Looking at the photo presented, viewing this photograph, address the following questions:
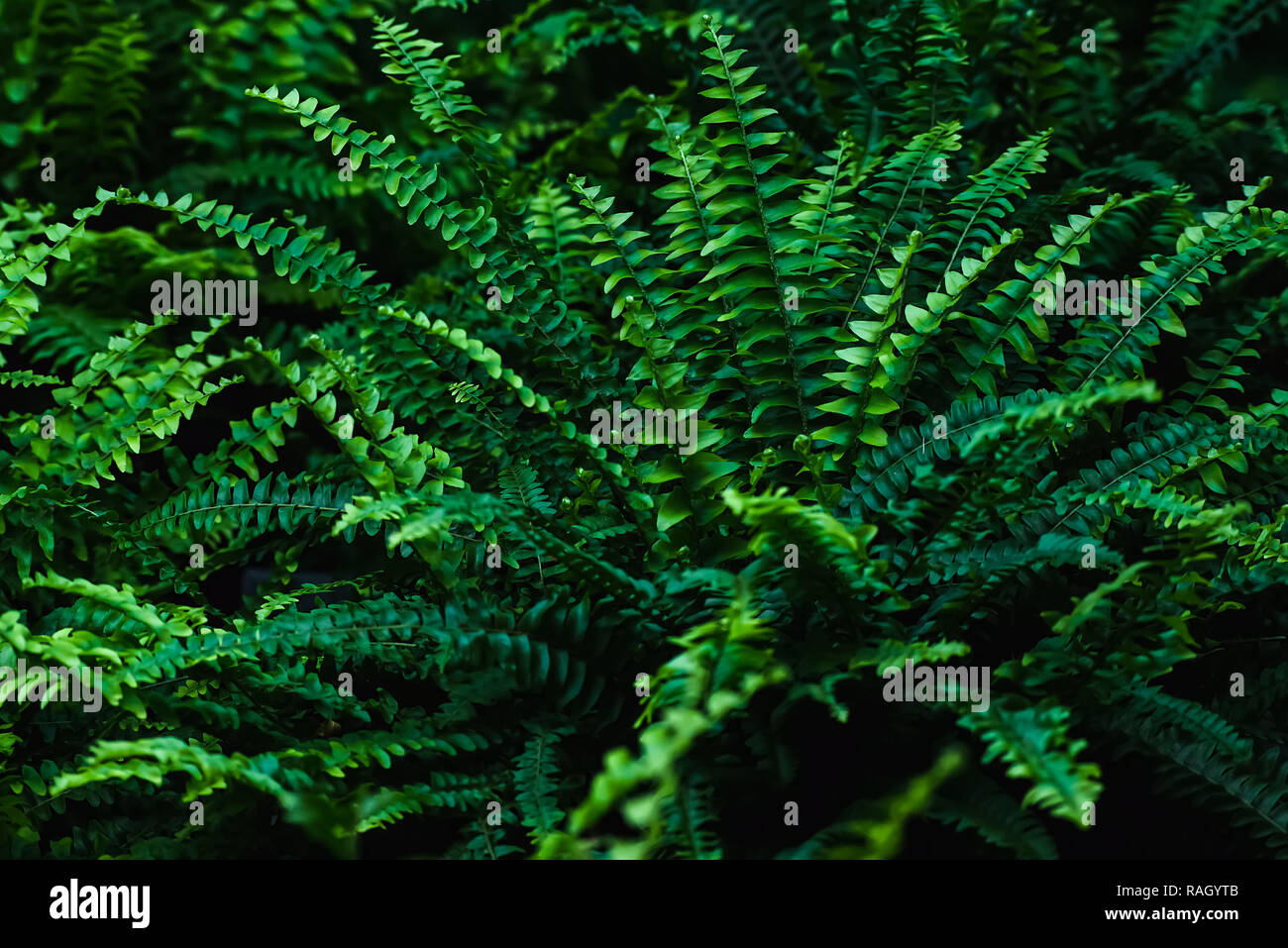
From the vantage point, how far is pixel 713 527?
1.69 meters

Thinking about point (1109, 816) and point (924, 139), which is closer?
point (1109, 816)

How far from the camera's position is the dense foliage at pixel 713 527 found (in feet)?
4.81

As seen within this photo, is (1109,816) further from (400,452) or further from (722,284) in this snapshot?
(400,452)

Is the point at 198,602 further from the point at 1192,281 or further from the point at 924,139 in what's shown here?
the point at 1192,281

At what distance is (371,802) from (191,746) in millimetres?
271

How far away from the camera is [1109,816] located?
64.8 inches

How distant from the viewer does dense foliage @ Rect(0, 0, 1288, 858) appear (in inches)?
57.7

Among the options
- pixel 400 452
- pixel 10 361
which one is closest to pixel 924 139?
pixel 400 452
